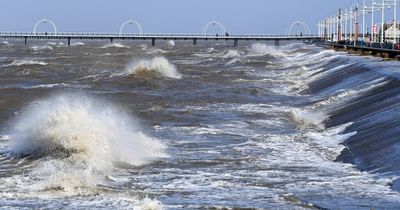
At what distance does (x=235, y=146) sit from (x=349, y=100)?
983 centimetres

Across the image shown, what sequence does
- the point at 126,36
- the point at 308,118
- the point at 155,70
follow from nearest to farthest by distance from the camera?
the point at 308,118 < the point at 155,70 < the point at 126,36

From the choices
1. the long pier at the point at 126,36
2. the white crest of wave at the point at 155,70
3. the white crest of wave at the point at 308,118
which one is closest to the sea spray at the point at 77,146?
the white crest of wave at the point at 308,118

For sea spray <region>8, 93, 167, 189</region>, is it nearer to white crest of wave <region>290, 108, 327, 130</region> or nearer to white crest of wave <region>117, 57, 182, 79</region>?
white crest of wave <region>290, 108, 327, 130</region>

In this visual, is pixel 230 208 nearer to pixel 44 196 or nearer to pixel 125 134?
pixel 44 196

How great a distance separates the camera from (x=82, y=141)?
55.2ft

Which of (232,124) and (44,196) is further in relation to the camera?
(232,124)

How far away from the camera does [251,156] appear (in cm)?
1719

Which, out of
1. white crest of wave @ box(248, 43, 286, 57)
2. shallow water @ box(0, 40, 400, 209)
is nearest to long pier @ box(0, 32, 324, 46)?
white crest of wave @ box(248, 43, 286, 57)

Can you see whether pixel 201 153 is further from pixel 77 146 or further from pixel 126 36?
pixel 126 36

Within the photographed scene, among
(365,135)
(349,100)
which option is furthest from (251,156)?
(349,100)

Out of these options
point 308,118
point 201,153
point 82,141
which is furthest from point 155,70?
point 82,141

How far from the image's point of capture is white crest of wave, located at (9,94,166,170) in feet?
53.7

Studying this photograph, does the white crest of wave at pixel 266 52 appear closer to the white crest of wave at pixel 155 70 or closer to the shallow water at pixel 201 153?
the white crest of wave at pixel 155 70

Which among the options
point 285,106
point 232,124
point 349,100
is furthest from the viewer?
point 285,106
